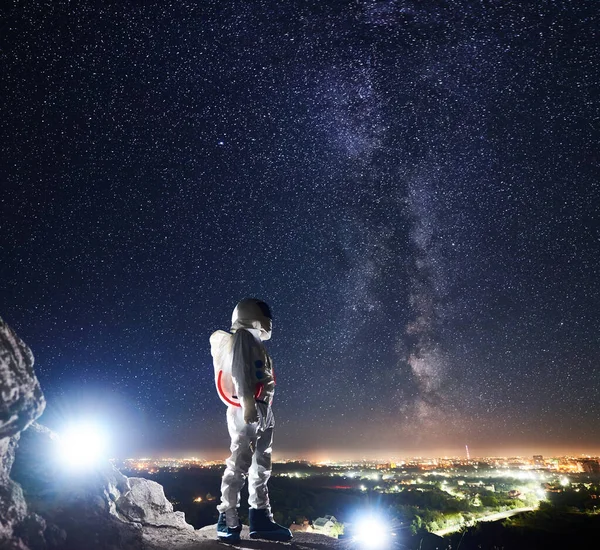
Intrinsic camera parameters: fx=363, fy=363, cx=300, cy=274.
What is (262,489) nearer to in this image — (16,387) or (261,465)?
(261,465)

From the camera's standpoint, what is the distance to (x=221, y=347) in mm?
6055

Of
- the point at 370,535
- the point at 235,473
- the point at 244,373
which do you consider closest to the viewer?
the point at 235,473

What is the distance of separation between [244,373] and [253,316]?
3.40ft

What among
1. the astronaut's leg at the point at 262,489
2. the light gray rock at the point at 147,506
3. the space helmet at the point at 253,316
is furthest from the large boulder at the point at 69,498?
the space helmet at the point at 253,316

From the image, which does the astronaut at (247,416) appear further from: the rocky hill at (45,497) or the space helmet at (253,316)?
the rocky hill at (45,497)

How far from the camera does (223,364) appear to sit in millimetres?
5910

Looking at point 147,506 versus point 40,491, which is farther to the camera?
point 147,506

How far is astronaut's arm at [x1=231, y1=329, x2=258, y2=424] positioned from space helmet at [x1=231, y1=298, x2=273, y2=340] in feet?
1.09

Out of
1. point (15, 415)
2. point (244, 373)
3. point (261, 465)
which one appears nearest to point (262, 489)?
point (261, 465)

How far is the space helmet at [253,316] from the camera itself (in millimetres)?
5988

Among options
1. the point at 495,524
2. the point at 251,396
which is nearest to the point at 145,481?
the point at 251,396

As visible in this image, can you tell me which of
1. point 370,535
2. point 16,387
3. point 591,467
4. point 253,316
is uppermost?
point 253,316

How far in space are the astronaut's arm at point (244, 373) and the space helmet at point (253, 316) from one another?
1.09 feet

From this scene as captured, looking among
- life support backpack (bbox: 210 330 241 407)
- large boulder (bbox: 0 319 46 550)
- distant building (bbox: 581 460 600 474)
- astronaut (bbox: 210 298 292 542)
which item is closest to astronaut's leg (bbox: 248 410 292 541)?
astronaut (bbox: 210 298 292 542)
